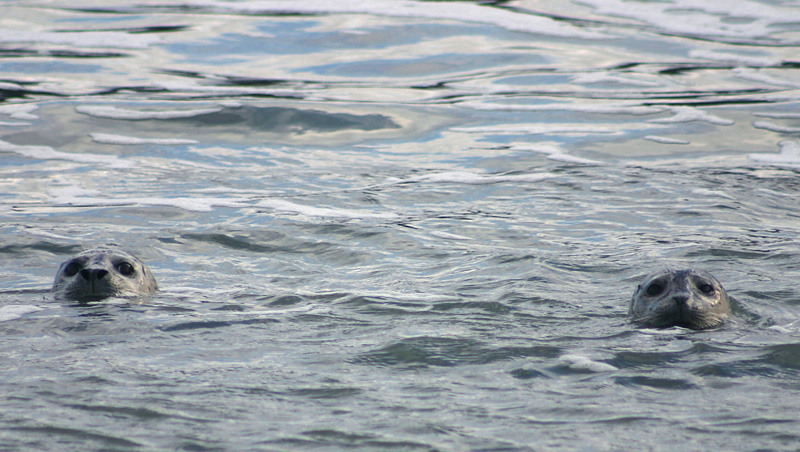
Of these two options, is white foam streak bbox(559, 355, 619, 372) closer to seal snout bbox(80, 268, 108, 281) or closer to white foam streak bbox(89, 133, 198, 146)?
Result: seal snout bbox(80, 268, 108, 281)

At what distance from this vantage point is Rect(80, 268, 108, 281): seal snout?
20.7 ft

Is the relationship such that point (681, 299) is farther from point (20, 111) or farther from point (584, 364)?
point (20, 111)

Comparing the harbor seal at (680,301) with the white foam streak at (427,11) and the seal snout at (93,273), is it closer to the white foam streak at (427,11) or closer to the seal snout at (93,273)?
the seal snout at (93,273)

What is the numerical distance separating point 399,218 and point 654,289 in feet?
11.2

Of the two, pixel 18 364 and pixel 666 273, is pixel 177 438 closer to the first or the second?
pixel 18 364

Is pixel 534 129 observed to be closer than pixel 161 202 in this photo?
No

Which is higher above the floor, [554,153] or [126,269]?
[126,269]

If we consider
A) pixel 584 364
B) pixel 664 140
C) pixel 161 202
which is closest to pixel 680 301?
pixel 584 364

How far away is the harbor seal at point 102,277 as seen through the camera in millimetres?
6312

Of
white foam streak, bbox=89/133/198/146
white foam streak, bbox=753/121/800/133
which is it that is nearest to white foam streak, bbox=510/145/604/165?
white foam streak, bbox=753/121/800/133

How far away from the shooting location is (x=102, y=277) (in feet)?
20.9

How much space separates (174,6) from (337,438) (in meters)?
16.1

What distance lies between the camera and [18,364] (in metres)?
4.55

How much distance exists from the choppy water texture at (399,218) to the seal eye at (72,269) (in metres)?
0.23
